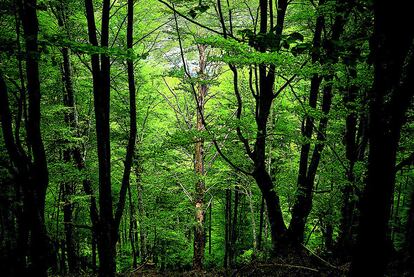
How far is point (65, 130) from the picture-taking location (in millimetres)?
8109

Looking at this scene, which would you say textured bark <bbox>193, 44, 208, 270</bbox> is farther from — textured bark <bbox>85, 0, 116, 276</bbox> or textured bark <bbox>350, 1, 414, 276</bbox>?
textured bark <bbox>350, 1, 414, 276</bbox>

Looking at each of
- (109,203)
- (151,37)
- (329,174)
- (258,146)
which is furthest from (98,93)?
(151,37)

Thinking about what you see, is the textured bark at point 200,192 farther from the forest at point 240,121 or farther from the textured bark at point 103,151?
the textured bark at point 103,151

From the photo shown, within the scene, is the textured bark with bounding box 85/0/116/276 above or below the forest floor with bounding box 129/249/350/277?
above

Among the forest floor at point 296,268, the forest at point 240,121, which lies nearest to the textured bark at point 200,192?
the forest at point 240,121

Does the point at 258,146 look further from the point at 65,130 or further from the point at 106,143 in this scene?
the point at 65,130

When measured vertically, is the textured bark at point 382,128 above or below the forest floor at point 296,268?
above

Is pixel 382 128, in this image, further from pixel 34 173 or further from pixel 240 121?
pixel 34 173

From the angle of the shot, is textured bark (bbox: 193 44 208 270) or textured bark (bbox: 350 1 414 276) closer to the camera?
textured bark (bbox: 350 1 414 276)

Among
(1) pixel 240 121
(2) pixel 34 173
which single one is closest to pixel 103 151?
(2) pixel 34 173

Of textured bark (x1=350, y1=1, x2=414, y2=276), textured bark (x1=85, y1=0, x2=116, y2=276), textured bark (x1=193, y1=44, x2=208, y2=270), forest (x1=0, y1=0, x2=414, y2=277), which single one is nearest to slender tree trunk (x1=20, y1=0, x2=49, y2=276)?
forest (x1=0, y1=0, x2=414, y2=277)

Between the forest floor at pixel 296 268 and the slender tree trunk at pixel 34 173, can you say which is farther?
the forest floor at pixel 296 268

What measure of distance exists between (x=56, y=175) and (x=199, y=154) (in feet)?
18.8

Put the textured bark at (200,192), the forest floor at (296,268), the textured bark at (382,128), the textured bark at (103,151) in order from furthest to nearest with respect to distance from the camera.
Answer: the textured bark at (200,192) < the forest floor at (296,268) < the textured bark at (103,151) < the textured bark at (382,128)
